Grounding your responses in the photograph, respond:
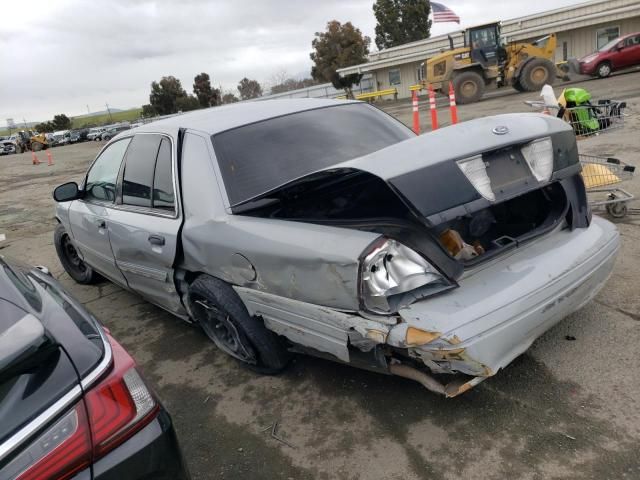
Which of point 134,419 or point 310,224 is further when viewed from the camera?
point 310,224

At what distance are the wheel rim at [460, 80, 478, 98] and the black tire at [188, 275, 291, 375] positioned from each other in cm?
1802

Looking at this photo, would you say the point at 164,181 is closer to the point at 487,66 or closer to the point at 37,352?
the point at 37,352

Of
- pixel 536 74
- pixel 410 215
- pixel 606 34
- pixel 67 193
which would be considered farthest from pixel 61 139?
pixel 410 215

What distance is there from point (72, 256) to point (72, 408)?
422 centimetres

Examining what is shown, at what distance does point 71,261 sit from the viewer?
5.09 m

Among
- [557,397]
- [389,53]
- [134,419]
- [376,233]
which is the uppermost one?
[389,53]

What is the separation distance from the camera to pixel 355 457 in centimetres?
217

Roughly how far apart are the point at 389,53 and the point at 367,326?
33747mm

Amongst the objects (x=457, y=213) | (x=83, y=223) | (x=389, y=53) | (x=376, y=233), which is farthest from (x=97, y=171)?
(x=389, y=53)

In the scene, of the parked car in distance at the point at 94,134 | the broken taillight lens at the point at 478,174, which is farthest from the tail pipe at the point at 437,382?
the parked car in distance at the point at 94,134

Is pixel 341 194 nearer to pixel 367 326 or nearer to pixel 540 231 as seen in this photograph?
pixel 367 326

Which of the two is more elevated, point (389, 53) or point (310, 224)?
point (389, 53)

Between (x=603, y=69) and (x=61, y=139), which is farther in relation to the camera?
(x=61, y=139)

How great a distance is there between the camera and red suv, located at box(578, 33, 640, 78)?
19.8 metres
